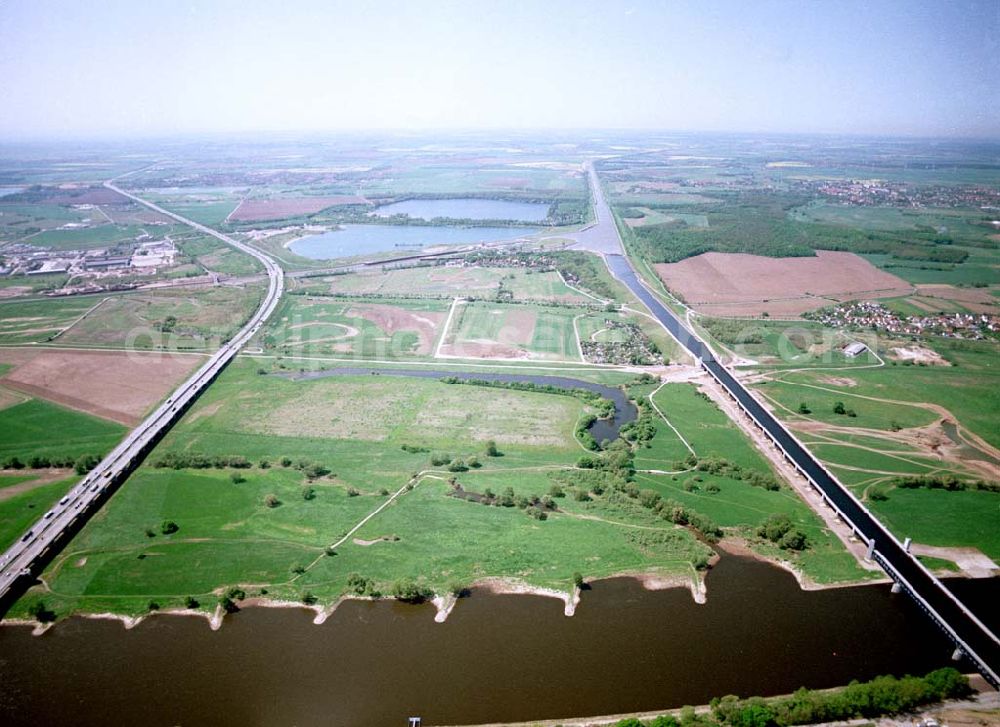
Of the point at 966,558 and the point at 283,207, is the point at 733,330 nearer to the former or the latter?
the point at 966,558

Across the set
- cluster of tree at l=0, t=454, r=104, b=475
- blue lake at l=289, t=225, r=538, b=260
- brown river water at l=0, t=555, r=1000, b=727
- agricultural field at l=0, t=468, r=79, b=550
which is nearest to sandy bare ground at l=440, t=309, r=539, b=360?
cluster of tree at l=0, t=454, r=104, b=475

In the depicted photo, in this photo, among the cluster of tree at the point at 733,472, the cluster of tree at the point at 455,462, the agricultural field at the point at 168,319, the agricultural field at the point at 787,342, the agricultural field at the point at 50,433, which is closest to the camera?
the cluster of tree at the point at 733,472

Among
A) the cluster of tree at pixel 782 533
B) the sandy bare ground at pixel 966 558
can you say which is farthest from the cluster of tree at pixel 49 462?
the sandy bare ground at pixel 966 558

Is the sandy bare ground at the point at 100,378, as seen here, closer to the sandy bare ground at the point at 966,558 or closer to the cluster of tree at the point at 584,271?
the cluster of tree at the point at 584,271

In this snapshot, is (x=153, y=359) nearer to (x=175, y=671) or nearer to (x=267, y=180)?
(x=175, y=671)

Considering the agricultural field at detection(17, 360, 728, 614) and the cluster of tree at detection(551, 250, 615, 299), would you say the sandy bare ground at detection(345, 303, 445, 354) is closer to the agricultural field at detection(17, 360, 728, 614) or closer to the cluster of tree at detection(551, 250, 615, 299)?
the agricultural field at detection(17, 360, 728, 614)

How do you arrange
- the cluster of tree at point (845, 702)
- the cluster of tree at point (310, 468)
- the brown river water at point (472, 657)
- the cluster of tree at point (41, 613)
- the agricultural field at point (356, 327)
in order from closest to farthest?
the cluster of tree at point (845, 702) → the brown river water at point (472, 657) → the cluster of tree at point (41, 613) → the cluster of tree at point (310, 468) → the agricultural field at point (356, 327)
